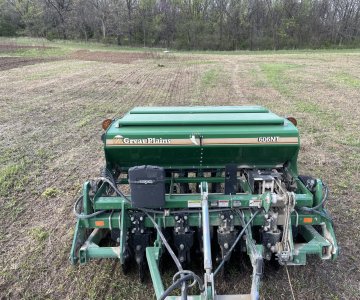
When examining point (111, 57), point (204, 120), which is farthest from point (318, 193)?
point (111, 57)

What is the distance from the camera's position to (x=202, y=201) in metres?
3.48

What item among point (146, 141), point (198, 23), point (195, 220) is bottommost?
point (198, 23)

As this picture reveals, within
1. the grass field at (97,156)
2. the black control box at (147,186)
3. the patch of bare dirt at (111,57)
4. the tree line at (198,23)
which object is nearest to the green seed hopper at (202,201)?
the black control box at (147,186)

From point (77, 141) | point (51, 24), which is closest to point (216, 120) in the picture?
point (77, 141)

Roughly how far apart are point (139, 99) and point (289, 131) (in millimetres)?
9769

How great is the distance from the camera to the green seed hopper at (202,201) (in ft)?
11.5

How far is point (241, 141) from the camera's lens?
4078 mm

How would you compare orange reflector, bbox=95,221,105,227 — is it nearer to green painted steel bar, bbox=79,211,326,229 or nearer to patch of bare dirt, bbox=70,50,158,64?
green painted steel bar, bbox=79,211,326,229

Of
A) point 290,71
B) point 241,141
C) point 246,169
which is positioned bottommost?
point 290,71

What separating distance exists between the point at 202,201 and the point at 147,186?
0.53 metres

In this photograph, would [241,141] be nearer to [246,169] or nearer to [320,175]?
[246,169]

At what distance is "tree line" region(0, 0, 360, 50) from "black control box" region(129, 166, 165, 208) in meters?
49.7

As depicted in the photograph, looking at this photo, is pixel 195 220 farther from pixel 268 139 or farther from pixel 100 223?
pixel 268 139

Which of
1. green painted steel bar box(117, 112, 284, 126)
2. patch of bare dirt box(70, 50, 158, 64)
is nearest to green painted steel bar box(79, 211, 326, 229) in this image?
green painted steel bar box(117, 112, 284, 126)
